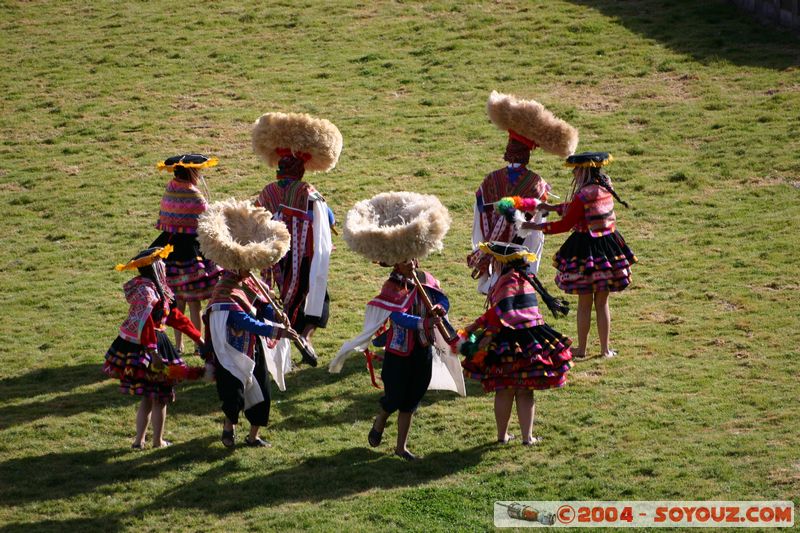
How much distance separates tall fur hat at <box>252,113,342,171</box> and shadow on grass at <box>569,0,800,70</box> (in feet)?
40.9

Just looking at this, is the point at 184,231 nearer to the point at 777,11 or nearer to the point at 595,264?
the point at 595,264

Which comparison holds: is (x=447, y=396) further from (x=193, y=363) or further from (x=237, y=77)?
(x=237, y=77)

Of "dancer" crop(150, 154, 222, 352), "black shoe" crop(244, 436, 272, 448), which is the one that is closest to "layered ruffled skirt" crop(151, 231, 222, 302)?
"dancer" crop(150, 154, 222, 352)

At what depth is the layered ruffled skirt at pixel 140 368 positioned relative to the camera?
10.3 meters

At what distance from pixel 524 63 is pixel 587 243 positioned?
11.2 metres

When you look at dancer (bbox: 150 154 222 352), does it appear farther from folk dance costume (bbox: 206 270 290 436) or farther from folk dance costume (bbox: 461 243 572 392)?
folk dance costume (bbox: 461 243 572 392)

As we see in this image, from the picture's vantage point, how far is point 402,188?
18125 mm

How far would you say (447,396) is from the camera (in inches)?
467

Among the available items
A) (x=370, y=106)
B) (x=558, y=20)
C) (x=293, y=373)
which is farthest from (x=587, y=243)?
(x=558, y=20)

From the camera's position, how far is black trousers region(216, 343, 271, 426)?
10305 mm

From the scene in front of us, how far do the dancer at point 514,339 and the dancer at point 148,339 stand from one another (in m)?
2.54

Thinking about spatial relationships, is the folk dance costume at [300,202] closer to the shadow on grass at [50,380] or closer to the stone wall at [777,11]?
the shadow on grass at [50,380]

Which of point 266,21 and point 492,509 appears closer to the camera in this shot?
point 492,509

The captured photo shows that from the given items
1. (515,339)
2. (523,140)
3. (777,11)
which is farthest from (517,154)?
(777,11)
